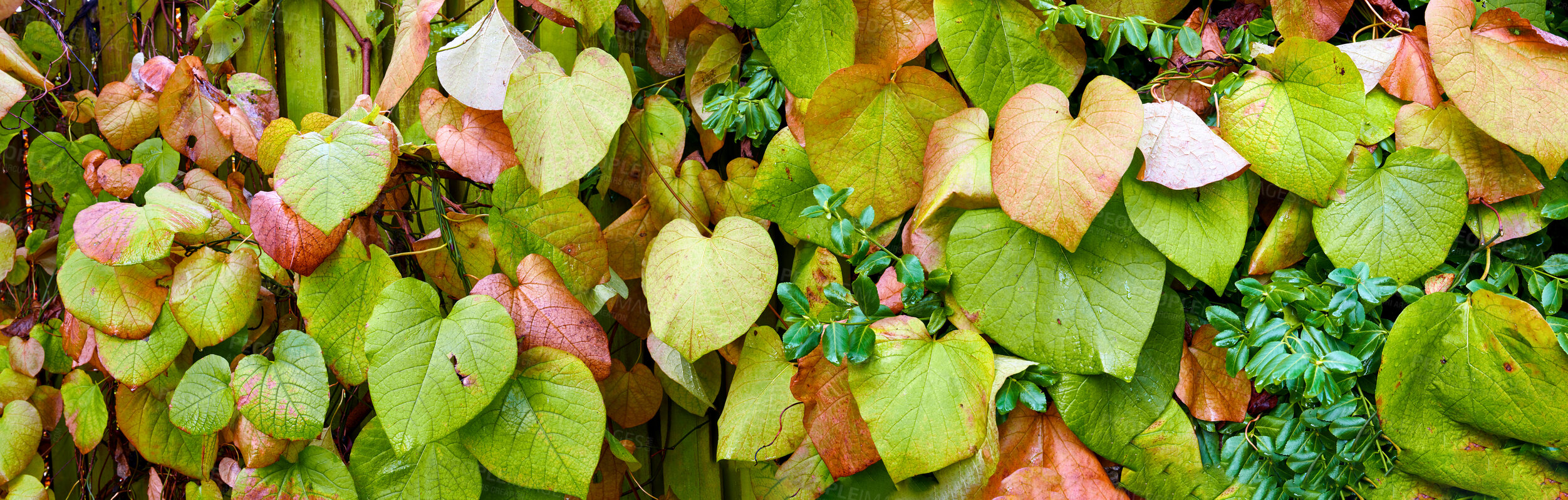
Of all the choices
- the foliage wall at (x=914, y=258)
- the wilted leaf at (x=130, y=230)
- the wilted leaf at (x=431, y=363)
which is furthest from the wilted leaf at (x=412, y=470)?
the wilted leaf at (x=130, y=230)

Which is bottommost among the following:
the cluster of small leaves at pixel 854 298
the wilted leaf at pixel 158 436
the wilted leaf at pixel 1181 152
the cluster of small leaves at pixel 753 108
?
the wilted leaf at pixel 158 436

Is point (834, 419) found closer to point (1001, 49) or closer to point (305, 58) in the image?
point (1001, 49)

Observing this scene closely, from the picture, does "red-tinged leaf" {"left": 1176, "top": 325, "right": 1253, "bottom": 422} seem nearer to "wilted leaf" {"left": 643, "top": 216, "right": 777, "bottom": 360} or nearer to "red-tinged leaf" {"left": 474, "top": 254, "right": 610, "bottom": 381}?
"wilted leaf" {"left": 643, "top": 216, "right": 777, "bottom": 360}

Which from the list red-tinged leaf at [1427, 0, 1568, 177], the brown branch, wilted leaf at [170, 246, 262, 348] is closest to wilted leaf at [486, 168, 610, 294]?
wilted leaf at [170, 246, 262, 348]

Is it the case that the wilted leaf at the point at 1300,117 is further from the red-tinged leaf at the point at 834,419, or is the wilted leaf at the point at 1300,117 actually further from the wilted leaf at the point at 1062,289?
the red-tinged leaf at the point at 834,419

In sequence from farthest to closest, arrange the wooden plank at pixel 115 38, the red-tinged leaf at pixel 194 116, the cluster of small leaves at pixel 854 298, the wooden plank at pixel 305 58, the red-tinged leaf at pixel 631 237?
the wooden plank at pixel 115 38 < the wooden plank at pixel 305 58 < the red-tinged leaf at pixel 194 116 < the red-tinged leaf at pixel 631 237 < the cluster of small leaves at pixel 854 298

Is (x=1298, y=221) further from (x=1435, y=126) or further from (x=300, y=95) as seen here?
(x=300, y=95)

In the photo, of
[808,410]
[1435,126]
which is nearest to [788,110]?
[808,410]
